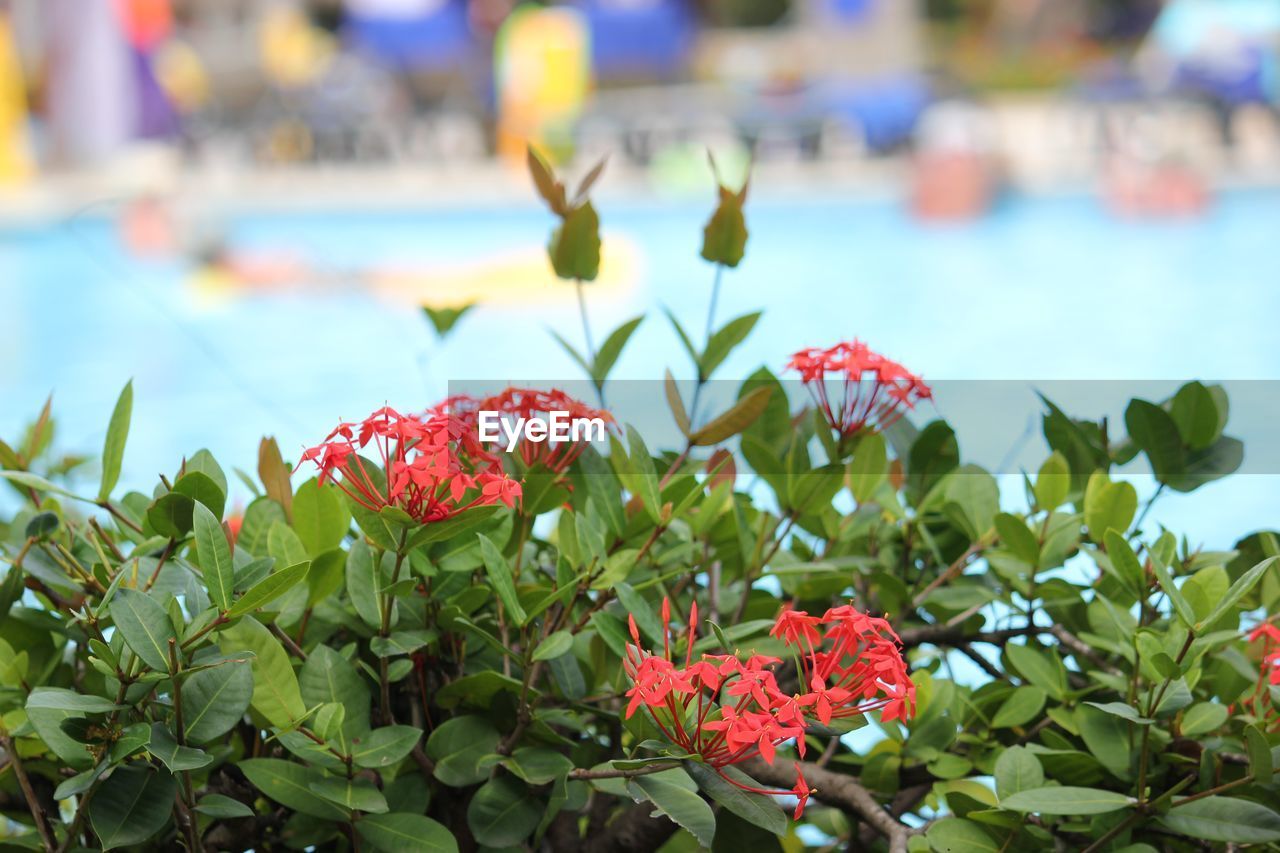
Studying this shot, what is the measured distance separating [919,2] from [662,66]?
4.58 meters

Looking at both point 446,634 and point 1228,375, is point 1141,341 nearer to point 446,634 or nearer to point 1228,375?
point 1228,375

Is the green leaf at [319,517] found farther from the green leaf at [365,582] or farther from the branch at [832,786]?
the branch at [832,786]

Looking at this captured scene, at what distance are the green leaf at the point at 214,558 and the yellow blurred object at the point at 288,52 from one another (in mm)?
14744

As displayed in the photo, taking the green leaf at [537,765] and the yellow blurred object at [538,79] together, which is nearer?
the green leaf at [537,765]

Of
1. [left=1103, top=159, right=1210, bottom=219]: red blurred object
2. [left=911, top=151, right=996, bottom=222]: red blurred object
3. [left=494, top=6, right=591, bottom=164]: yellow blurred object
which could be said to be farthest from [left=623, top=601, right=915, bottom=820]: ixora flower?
[left=494, top=6, right=591, bottom=164]: yellow blurred object

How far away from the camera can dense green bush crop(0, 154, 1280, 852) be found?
560 millimetres

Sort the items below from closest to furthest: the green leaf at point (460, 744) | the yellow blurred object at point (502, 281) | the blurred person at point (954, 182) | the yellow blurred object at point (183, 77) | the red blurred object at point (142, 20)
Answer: the green leaf at point (460, 744)
the yellow blurred object at point (502, 281)
the blurred person at point (954, 182)
the red blurred object at point (142, 20)
the yellow blurred object at point (183, 77)

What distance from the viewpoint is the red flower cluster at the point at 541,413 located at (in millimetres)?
693

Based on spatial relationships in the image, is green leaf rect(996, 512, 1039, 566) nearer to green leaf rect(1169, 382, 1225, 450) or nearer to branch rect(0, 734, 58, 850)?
green leaf rect(1169, 382, 1225, 450)

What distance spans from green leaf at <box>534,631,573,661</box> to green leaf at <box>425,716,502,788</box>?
6 cm

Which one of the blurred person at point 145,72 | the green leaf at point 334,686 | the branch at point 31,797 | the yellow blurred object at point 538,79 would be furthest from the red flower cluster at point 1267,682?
the yellow blurred object at point 538,79

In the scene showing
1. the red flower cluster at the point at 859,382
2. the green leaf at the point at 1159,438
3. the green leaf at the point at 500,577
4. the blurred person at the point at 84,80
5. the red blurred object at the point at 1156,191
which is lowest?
the green leaf at the point at 500,577

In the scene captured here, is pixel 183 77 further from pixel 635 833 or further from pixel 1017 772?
pixel 1017 772

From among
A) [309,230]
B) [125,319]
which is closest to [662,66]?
[309,230]
